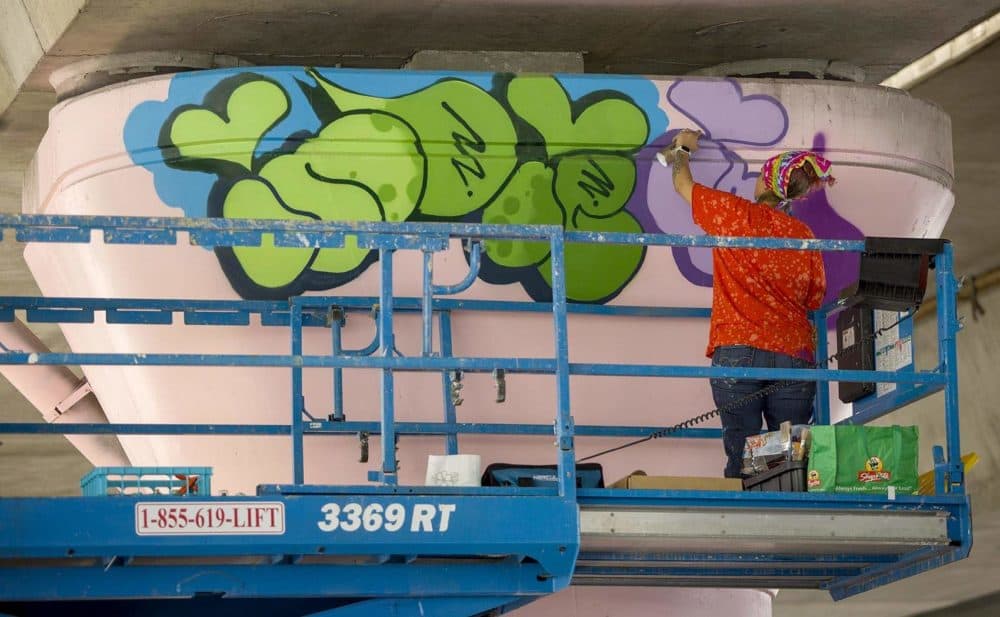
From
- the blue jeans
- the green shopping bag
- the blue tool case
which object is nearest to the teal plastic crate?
the blue tool case

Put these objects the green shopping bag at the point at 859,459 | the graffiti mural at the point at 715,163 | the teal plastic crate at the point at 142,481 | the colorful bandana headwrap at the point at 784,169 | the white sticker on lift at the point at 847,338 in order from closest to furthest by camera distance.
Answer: the teal plastic crate at the point at 142,481 → the green shopping bag at the point at 859,459 → the white sticker on lift at the point at 847,338 → the colorful bandana headwrap at the point at 784,169 → the graffiti mural at the point at 715,163

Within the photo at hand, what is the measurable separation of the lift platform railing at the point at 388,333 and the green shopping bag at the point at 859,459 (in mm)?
242

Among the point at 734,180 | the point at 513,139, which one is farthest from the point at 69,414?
the point at 734,180

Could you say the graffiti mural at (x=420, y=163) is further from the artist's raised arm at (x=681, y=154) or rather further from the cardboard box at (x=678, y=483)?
the cardboard box at (x=678, y=483)

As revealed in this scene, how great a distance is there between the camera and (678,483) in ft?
28.0

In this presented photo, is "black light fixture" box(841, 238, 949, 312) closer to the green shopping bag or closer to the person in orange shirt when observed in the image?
the person in orange shirt

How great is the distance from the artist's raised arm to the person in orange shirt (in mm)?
620

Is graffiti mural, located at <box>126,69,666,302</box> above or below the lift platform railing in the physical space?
above

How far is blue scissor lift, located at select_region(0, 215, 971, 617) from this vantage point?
7.57 m

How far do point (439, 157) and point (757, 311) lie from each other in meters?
2.38

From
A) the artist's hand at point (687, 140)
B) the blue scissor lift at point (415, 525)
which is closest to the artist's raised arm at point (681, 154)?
the artist's hand at point (687, 140)

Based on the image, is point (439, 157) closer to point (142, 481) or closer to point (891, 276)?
point (891, 276)

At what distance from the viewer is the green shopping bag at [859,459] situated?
8555 millimetres

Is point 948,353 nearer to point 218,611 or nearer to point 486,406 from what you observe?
point 486,406
